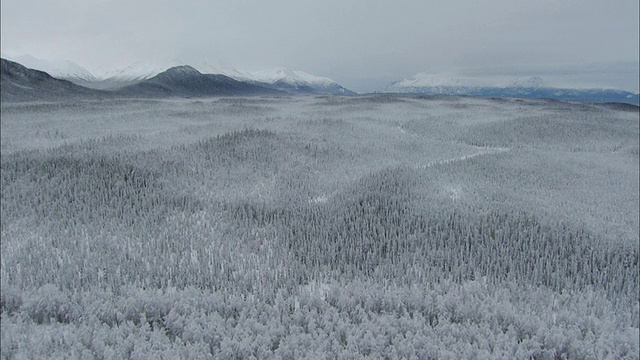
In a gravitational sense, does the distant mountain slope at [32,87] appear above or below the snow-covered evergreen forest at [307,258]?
above

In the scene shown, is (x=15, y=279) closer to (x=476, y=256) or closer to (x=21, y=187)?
(x=21, y=187)

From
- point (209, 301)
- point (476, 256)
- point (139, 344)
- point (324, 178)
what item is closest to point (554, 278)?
point (476, 256)

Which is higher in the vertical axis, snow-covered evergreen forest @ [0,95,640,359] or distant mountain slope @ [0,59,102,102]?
distant mountain slope @ [0,59,102,102]

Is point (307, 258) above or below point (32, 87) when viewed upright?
below

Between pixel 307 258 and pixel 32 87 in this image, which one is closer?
pixel 307 258

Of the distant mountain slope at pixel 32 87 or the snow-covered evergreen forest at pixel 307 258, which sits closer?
the snow-covered evergreen forest at pixel 307 258
